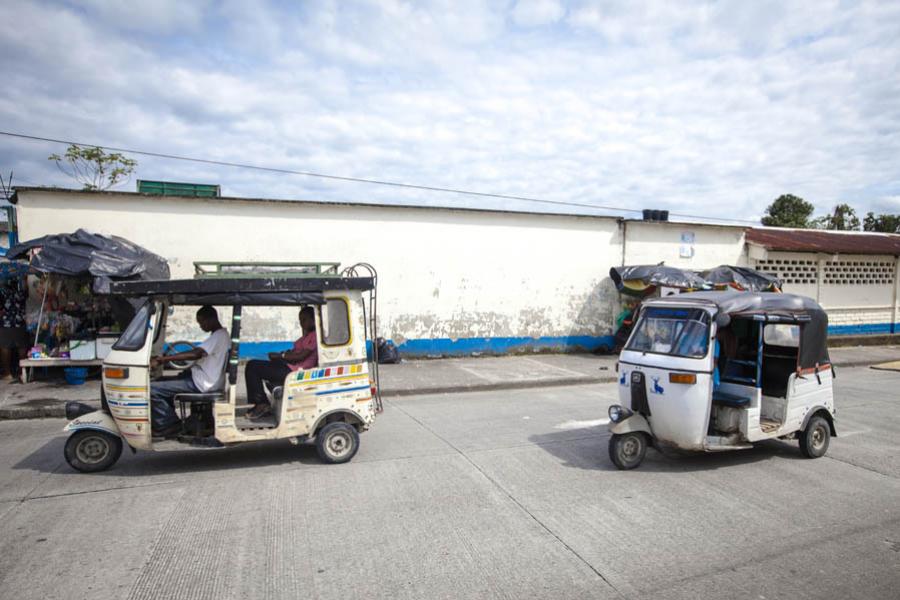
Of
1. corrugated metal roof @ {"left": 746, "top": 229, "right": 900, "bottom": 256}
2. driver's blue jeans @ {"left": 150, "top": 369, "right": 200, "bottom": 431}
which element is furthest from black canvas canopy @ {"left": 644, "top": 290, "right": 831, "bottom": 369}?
corrugated metal roof @ {"left": 746, "top": 229, "right": 900, "bottom": 256}

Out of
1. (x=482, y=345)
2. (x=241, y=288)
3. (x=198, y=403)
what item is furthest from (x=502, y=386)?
(x=241, y=288)

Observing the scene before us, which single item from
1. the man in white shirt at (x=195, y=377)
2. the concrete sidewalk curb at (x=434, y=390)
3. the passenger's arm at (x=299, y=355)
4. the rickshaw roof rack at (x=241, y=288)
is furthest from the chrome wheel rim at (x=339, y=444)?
the concrete sidewalk curb at (x=434, y=390)

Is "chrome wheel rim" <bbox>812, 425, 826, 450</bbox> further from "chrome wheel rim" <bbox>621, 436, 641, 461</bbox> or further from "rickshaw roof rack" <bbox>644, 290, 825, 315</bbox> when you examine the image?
"chrome wheel rim" <bbox>621, 436, 641, 461</bbox>

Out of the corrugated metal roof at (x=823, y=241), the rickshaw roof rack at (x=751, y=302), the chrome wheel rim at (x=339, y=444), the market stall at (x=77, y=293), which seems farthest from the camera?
the corrugated metal roof at (x=823, y=241)

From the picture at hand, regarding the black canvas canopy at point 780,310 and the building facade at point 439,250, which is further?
the building facade at point 439,250

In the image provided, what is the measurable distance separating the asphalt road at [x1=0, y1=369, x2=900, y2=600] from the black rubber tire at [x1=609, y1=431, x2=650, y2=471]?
0.20 meters

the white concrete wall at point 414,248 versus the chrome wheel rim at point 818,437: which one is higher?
the white concrete wall at point 414,248

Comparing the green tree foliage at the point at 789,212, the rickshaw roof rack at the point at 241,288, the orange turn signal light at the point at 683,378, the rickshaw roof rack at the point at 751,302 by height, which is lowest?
the orange turn signal light at the point at 683,378

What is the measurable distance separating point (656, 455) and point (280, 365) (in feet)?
15.0

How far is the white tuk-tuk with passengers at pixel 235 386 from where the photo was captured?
5934 mm

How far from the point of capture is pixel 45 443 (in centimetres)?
718

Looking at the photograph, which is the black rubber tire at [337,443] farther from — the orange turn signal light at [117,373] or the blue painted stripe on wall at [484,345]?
the blue painted stripe on wall at [484,345]

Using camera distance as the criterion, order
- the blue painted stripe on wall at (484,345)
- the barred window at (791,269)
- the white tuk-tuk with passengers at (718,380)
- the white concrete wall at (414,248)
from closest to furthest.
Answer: the white tuk-tuk with passengers at (718,380), the white concrete wall at (414,248), the blue painted stripe on wall at (484,345), the barred window at (791,269)

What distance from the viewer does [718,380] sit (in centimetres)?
640
